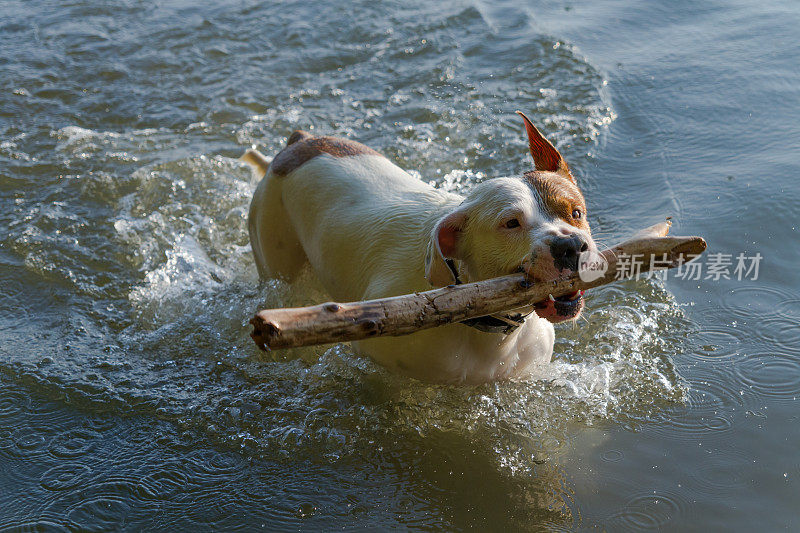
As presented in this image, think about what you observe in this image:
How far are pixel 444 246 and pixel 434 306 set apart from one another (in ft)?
1.91

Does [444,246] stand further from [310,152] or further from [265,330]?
[310,152]

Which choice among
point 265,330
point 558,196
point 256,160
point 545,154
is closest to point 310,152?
point 256,160

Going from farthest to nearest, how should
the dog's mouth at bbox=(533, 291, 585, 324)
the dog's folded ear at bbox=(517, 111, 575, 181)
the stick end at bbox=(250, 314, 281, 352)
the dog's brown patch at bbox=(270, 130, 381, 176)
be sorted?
the dog's brown patch at bbox=(270, 130, 381, 176), the dog's folded ear at bbox=(517, 111, 575, 181), the dog's mouth at bbox=(533, 291, 585, 324), the stick end at bbox=(250, 314, 281, 352)

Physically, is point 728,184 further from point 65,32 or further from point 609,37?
point 65,32

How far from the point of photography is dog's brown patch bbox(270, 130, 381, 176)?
5121mm

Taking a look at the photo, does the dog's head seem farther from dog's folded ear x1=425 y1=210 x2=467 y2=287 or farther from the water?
the water

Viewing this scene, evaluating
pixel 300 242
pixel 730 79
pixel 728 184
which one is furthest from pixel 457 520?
pixel 730 79

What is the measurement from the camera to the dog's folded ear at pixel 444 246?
3594 mm

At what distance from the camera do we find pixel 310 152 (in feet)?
16.9

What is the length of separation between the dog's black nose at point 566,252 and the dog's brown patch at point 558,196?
295mm

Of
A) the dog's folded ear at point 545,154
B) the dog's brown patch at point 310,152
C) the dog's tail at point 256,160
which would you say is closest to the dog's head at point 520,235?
the dog's folded ear at point 545,154

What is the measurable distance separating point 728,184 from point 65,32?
30.2 ft

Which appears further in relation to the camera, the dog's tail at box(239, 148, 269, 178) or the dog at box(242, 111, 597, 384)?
the dog's tail at box(239, 148, 269, 178)

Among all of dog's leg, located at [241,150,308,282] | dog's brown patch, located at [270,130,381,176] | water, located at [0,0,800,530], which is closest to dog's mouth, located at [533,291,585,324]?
water, located at [0,0,800,530]
